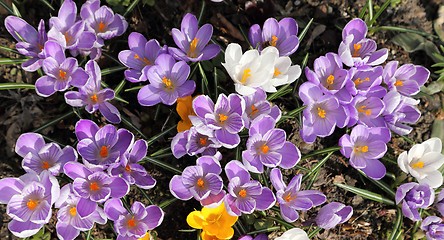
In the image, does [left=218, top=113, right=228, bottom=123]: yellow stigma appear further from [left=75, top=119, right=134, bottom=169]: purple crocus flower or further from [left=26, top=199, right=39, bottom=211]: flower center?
[left=26, top=199, right=39, bottom=211]: flower center

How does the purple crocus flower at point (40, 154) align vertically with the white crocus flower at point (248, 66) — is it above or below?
below

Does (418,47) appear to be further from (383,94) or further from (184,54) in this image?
(184,54)

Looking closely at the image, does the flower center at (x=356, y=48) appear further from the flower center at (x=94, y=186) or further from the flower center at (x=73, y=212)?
the flower center at (x=73, y=212)

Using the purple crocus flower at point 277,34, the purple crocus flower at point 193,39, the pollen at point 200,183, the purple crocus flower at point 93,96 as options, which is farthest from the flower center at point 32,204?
the purple crocus flower at point 277,34

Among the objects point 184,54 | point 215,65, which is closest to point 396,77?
point 215,65

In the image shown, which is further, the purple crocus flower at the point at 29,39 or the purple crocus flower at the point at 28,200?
the purple crocus flower at the point at 29,39

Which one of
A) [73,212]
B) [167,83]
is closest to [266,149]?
[167,83]
